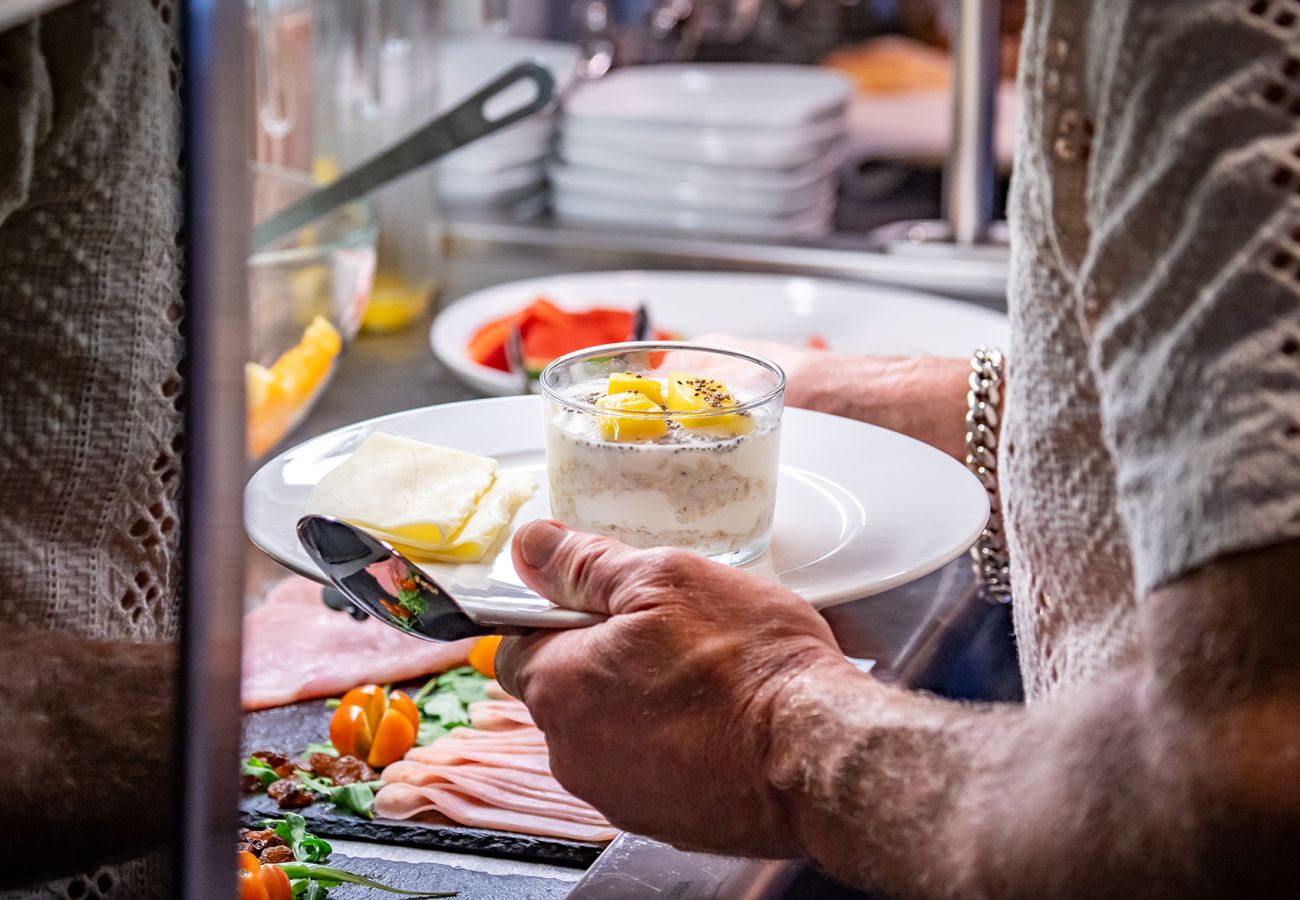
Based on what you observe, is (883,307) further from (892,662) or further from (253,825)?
(253,825)

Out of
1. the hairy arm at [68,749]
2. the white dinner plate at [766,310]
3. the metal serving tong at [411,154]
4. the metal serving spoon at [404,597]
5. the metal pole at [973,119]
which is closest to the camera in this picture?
the hairy arm at [68,749]

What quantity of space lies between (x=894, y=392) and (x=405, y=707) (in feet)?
1.60

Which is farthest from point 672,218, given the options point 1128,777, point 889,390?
point 1128,777

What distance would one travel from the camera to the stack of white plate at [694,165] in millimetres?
2400

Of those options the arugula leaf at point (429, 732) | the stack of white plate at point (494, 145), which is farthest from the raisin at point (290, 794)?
the stack of white plate at point (494, 145)

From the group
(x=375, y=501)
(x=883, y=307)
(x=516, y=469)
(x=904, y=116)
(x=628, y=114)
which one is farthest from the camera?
(x=904, y=116)

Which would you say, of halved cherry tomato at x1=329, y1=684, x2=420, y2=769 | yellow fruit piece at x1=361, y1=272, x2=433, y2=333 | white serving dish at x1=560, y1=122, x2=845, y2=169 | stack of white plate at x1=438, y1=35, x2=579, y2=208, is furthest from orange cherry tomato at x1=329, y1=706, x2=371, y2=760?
white serving dish at x1=560, y1=122, x2=845, y2=169

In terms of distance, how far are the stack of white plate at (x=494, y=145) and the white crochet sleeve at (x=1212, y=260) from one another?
1769 mm

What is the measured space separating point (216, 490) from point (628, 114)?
1.95 m

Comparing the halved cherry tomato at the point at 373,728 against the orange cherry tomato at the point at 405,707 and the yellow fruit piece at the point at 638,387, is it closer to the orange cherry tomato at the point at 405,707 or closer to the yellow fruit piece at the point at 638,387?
the orange cherry tomato at the point at 405,707

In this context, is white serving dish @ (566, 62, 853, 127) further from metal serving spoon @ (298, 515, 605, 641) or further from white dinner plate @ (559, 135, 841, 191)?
metal serving spoon @ (298, 515, 605, 641)

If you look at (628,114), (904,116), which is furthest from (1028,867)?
(904,116)

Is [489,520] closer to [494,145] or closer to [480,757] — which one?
[480,757]

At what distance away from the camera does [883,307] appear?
1841mm
